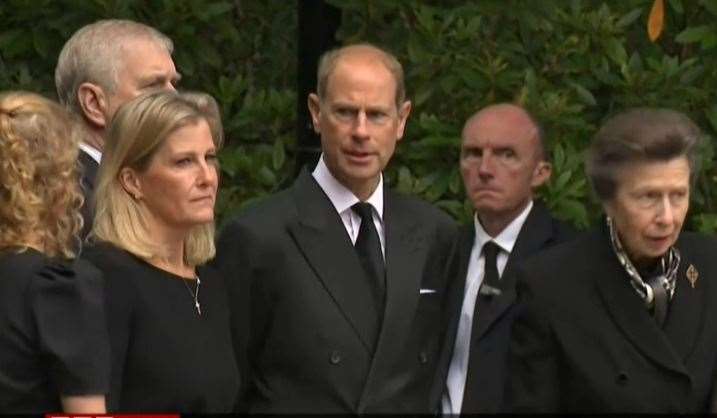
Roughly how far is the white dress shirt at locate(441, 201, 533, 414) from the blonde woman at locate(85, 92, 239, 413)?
104 cm

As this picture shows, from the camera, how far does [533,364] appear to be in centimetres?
648

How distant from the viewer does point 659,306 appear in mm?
6520

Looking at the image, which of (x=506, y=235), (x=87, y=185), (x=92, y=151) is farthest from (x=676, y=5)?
(x=87, y=185)

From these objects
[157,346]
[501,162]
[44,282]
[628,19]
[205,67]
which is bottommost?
[157,346]

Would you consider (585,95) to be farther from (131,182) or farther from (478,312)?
(131,182)

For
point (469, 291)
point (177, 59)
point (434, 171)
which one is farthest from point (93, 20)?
point (469, 291)

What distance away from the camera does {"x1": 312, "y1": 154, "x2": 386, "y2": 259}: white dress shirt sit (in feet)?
22.7

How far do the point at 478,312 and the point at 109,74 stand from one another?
1337mm

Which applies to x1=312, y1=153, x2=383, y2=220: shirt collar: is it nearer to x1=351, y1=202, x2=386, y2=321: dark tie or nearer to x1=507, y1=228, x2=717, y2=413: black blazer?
x1=351, y1=202, x2=386, y2=321: dark tie

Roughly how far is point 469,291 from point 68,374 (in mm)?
1937

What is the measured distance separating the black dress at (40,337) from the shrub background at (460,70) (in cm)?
259

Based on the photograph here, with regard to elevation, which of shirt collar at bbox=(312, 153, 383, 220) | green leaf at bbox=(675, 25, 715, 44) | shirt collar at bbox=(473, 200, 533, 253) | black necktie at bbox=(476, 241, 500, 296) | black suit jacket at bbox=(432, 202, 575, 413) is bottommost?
black suit jacket at bbox=(432, 202, 575, 413)

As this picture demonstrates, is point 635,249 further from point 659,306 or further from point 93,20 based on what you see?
point 93,20

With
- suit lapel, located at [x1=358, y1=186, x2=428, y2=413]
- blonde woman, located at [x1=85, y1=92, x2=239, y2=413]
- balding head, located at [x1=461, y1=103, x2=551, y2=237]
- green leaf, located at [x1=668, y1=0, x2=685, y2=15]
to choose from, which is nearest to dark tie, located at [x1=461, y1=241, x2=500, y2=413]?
balding head, located at [x1=461, y1=103, x2=551, y2=237]
